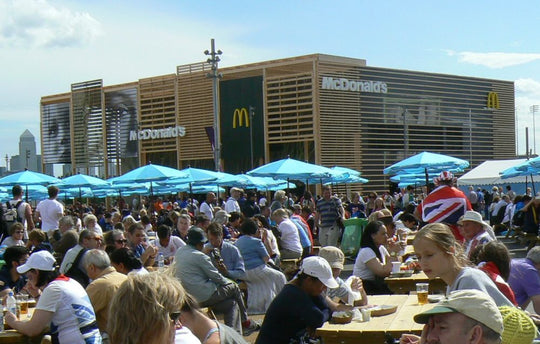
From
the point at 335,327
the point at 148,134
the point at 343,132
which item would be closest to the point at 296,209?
the point at 335,327

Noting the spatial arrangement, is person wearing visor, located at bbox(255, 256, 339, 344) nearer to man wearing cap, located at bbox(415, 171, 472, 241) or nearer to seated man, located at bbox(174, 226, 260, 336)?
seated man, located at bbox(174, 226, 260, 336)

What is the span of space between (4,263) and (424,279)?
448cm

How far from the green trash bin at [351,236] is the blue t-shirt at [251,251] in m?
6.53

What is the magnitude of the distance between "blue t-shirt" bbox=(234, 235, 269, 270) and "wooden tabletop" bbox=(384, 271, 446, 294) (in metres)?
2.27

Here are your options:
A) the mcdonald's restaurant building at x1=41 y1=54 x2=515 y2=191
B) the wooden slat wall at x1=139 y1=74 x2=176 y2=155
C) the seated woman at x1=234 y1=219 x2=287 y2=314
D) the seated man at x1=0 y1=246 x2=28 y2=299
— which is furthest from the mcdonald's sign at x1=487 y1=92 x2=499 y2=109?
the seated man at x1=0 y1=246 x2=28 y2=299

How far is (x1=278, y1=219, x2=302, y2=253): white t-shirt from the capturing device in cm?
1270

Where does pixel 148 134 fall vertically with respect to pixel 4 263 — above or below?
above

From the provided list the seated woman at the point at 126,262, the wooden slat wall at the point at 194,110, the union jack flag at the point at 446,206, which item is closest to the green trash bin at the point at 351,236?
the union jack flag at the point at 446,206

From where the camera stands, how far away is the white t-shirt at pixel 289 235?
12703 millimetres

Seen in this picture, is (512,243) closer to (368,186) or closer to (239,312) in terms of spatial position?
(239,312)

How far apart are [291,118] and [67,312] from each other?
34.8 meters

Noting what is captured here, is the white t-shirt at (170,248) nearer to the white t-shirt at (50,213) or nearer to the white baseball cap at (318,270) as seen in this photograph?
the white t-shirt at (50,213)

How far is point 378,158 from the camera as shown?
1670 inches

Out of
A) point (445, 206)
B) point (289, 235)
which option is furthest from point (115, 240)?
point (289, 235)
